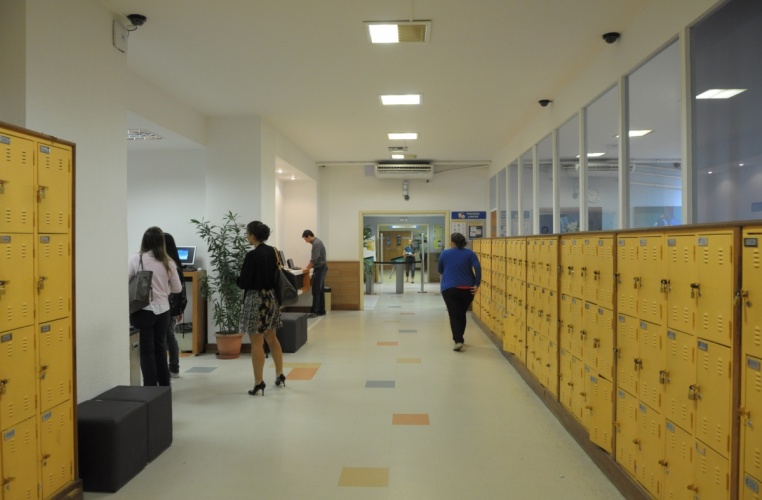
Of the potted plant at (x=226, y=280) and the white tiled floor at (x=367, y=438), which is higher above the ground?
the potted plant at (x=226, y=280)

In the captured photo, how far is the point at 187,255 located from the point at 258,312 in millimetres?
2626

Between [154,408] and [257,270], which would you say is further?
[257,270]

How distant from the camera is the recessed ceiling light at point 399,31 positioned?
3795 mm

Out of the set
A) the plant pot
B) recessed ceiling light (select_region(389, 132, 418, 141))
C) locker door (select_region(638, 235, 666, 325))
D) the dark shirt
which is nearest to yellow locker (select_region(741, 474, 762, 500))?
locker door (select_region(638, 235, 666, 325))

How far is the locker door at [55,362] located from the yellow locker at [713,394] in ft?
A: 9.75

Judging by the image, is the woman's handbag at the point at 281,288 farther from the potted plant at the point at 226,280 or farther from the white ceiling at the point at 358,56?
the white ceiling at the point at 358,56

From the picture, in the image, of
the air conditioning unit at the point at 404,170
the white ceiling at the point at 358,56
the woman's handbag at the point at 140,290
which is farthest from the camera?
the air conditioning unit at the point at 404,170

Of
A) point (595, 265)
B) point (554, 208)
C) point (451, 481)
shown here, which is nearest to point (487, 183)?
point (554, 208)

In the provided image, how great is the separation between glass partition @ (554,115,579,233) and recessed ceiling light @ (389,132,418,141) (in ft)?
8.79

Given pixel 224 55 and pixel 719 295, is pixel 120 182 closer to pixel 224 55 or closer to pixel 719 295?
pixel 224 55

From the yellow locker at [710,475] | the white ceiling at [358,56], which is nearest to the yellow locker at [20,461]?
the white ceiling at [358,56]

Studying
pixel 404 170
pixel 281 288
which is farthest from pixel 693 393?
pixel 404 170

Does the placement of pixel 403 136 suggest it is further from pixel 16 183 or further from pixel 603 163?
pixel 16 183

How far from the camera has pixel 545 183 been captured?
6594 millimetres
